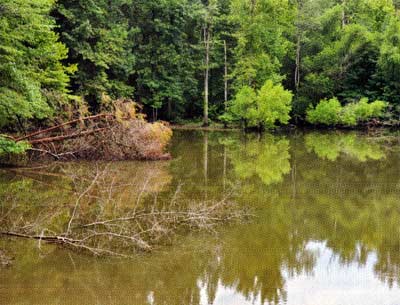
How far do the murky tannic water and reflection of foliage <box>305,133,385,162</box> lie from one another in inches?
199

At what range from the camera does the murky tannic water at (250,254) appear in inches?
243

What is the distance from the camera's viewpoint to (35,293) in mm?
6023

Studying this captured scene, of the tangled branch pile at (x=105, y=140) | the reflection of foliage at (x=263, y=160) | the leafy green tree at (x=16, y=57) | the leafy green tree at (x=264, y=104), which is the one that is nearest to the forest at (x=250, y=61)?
the leafy green tree at (x=264, y=104)

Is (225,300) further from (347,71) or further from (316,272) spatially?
(347,71)

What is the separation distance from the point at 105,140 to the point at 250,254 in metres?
10.0

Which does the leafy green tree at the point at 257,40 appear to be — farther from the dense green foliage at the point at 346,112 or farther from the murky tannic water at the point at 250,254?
the murky tannic water at the point at 250,254

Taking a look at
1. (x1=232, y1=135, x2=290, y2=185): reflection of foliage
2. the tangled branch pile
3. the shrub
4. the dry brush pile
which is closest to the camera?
the dry brush pile

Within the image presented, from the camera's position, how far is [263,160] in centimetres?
1817

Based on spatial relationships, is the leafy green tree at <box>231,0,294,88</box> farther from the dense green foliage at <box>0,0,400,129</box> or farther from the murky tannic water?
the murky tannic water

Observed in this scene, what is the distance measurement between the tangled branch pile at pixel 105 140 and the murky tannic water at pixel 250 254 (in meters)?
1.75

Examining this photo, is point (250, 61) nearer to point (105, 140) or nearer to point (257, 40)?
point (257, 40)

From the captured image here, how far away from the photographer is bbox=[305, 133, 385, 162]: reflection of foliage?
19.9m

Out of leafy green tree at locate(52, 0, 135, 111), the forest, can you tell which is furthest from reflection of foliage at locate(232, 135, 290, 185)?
leafy green tree at locate(52, 0, 135, 111)

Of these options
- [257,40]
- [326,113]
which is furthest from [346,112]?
[257,40]
